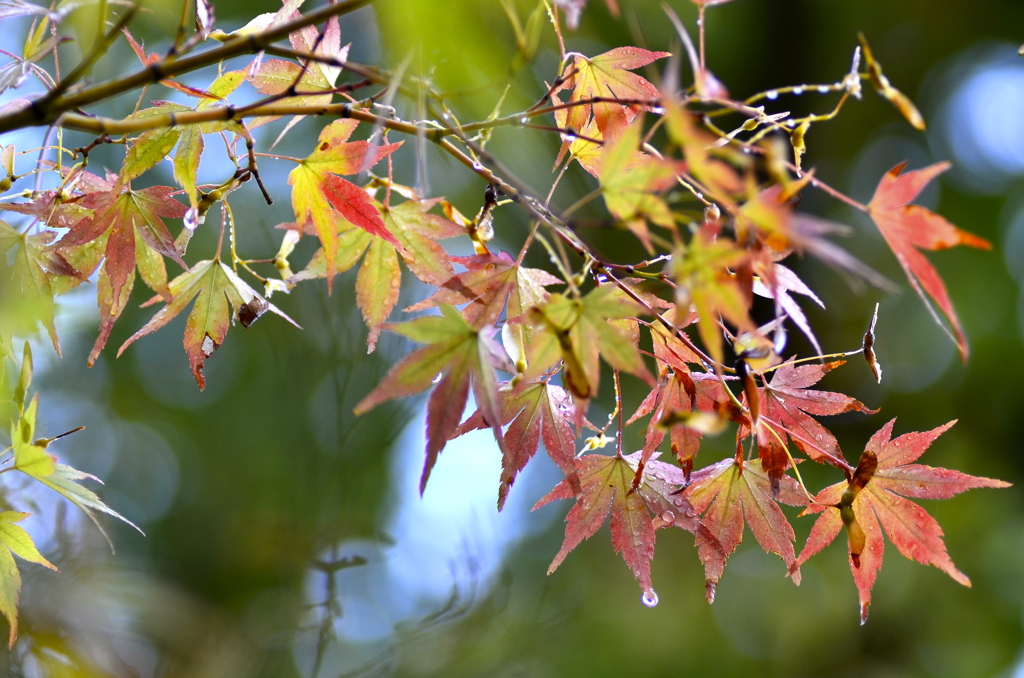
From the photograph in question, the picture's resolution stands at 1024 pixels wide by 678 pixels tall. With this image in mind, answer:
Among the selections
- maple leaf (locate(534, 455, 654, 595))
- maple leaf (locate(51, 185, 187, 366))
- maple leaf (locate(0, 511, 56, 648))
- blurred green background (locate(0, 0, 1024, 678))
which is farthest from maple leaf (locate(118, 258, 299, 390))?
blurred green background (locate(0, 0, 1024, 678))

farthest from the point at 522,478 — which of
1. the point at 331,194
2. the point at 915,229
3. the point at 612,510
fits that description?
the point at 915,229

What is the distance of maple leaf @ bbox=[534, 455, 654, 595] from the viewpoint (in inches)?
20.3

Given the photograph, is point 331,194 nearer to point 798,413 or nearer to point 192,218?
point 192,218

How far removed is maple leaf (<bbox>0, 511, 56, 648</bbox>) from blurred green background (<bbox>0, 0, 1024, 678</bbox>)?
621 mm

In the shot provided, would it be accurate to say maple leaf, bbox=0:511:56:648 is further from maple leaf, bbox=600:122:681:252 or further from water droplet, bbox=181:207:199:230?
maple leaf, bbox=600:122:681:252

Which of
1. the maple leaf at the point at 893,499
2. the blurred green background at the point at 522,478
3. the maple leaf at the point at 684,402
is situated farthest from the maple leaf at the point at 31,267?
the blurred green background at the point at 522,478

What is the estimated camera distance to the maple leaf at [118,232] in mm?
467

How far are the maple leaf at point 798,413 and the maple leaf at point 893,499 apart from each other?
0.09 feet

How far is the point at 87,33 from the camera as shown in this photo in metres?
0.36

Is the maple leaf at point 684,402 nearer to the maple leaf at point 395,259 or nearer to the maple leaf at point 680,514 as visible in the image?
the maple leaf at point 680,514

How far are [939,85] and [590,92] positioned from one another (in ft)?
9.83

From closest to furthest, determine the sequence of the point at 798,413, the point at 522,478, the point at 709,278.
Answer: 1. the point at 709,278
2. the point at 798,413
3. the point at 522,478

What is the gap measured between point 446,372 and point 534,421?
0.14m

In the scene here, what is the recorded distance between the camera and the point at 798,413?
21.0 inches
